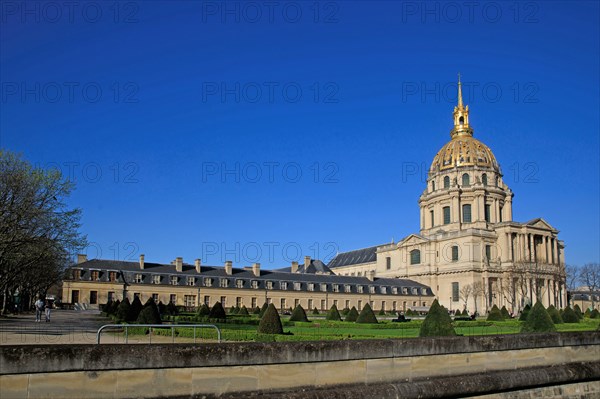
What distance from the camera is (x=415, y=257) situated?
91062 millimetres

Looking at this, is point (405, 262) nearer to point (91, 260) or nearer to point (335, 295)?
point (335, 295)

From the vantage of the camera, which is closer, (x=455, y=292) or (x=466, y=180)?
(x=455, y=292)

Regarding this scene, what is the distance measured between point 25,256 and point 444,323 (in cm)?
2664

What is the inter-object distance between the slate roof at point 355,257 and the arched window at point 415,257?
12.7 meters

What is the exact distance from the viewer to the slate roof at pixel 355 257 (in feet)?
349

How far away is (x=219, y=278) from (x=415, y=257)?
3642cm

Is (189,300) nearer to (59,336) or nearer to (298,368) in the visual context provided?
(59,336)

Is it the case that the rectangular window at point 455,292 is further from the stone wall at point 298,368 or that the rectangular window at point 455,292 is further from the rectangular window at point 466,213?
the stone wall at point 298,368

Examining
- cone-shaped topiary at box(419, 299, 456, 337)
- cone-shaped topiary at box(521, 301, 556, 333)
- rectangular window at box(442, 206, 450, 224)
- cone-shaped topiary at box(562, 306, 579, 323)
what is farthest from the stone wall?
rectangular window at box(442, 206, 450, 224)

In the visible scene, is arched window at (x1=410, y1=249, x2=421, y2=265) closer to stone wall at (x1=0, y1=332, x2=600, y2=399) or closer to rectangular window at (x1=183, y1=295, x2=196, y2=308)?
rectangular window at (x1=183, y1=295, x2=196, y2=308)

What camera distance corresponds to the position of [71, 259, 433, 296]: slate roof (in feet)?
209

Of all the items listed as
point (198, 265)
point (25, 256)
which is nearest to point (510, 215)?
point (198, 265)

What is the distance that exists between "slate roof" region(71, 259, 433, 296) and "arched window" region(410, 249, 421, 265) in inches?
319

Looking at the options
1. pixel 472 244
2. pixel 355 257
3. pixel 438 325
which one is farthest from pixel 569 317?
pixel 355 257
